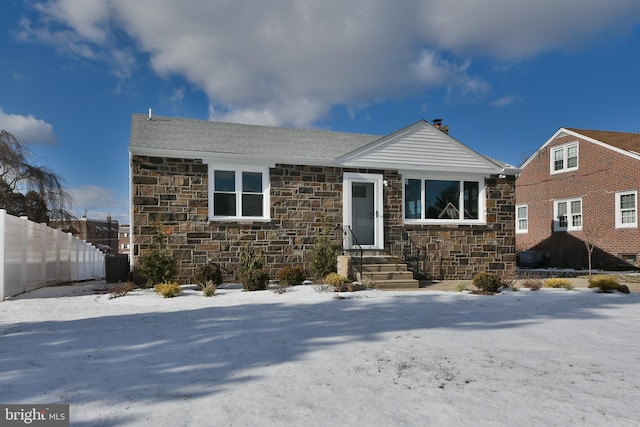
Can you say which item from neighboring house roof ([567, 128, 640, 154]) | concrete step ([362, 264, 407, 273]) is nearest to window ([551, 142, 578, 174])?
neighboring house roof ([567, 128, 640, 154])

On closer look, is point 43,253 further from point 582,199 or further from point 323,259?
point 582,199

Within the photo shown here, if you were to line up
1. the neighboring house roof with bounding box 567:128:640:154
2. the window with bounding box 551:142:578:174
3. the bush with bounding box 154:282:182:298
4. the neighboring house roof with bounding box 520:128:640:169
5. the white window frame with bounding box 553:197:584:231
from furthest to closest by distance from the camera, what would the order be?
the window with bounding box 551:142:578:174 < the white window frame with bounding box 553:197:584:231 < the neighboring house roof with bounding box 567:128:640:154 < the neighboring house roof with bounding box 520:128:640:169 < the bush with bounding box 154:282:182:298

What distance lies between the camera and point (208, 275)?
418 inches

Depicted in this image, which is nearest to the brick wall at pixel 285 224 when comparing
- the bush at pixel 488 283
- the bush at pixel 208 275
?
the bush at pixel 208 275

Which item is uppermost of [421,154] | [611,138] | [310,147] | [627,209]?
[611,138]

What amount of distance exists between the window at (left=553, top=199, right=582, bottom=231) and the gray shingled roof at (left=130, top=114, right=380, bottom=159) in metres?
12.4

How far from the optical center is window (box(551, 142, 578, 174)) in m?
21.1

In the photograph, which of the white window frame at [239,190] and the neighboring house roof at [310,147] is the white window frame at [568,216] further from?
the white window frame at [239,190]

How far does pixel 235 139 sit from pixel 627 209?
56.0ft

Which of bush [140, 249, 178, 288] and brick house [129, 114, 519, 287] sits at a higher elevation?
brick house [129, 114, 519, 287]

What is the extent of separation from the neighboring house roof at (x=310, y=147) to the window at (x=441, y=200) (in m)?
0.50

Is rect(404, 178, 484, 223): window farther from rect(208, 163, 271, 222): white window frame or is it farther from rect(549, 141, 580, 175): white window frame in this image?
rect(549, 141, 580, 175): white window frame

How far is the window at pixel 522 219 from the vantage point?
2386cm

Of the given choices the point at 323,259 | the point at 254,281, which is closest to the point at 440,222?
the point at 323,259
